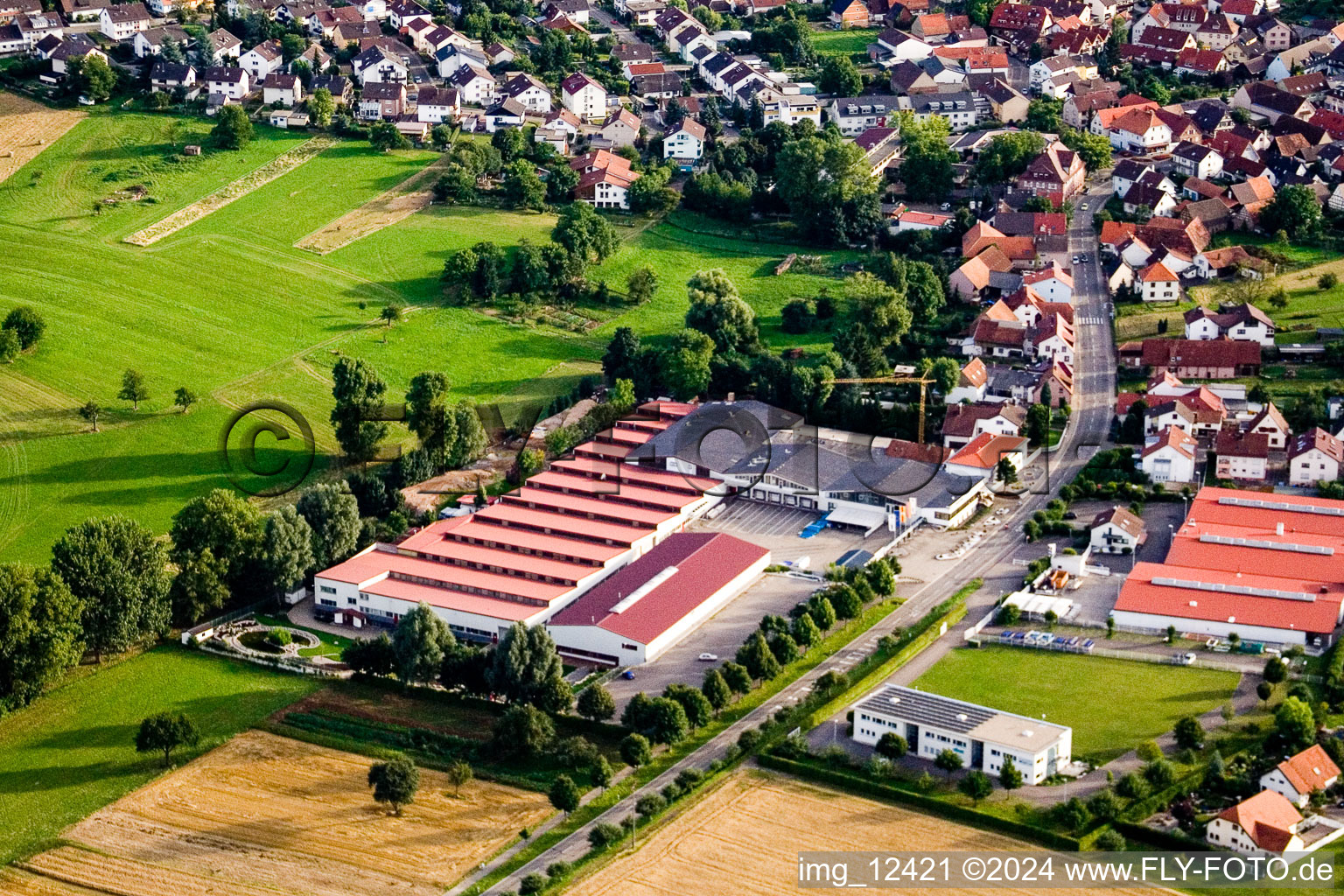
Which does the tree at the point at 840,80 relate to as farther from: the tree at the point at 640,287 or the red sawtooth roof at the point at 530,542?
the red sawtooth roof at the point at 530,542

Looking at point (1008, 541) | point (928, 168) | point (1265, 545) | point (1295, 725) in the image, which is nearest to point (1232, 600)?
point (1265, 545)

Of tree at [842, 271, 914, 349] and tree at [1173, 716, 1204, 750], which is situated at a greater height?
tree at [842, 271, 914, 349]

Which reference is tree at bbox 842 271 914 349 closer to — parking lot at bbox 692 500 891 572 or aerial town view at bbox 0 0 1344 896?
aerial town view at bbox 0 0 1344 896

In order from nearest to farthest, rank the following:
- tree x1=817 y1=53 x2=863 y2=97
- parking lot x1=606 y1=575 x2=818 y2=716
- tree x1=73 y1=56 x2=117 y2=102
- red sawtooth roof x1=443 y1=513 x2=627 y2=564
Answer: parking lot x1=606 y1=575 x2=818 y2=716 < red sawtooth roof x1=443 y1=513 x2=627 y2=564 < tree x1=73 y1=56 x2=117 y2=102 < tree x1=817 y1=53 x2=863 y2=97

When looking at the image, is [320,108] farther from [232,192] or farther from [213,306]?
[213,306]

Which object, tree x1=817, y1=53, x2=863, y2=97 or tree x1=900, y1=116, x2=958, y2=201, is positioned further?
→ tree x1=817, y1=53, x2=863, y2=97

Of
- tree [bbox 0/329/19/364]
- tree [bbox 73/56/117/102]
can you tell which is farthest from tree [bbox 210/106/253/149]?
tree [bbox 0/329/19/364]

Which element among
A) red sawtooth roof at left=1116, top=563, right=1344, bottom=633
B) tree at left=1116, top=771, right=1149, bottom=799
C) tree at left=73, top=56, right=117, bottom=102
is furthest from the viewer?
tree at left=73, top=56, right=117, bottom=102

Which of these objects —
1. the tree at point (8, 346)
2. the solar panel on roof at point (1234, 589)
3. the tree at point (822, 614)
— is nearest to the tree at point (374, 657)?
the tree at point (822, 614)
